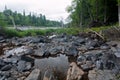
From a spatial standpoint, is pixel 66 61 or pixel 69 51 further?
pixel 69 51

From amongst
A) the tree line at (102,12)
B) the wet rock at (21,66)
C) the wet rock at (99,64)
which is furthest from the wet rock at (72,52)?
the tree line at (102,12)

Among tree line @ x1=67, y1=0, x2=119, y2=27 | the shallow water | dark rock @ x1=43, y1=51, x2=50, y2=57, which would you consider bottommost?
the shallow water

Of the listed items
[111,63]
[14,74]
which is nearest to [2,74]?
[14,74]

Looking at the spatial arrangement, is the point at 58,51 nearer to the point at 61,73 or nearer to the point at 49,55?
the point at 49,55

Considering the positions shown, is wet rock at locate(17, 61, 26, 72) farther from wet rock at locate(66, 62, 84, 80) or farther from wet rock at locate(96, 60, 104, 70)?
wet rock at locate(96, 60, 104, 70)

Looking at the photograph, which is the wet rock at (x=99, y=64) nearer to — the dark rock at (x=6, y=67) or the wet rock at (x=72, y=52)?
the wet rock at (x=72, y=52)

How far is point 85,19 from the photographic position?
178 feet

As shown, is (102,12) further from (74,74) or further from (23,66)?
(74,74)

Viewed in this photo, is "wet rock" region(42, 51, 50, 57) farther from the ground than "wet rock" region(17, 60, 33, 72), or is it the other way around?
"wet rock" region(42, 51, 50, 57)

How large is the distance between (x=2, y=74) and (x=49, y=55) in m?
7.22

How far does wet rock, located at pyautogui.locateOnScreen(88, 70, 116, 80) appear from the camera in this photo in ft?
37.3

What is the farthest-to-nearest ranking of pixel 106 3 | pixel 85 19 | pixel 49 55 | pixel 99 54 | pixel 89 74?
pixel 85 19
pixel 106 3
pixel 49 55
pixel 99 54
pixel 89 74

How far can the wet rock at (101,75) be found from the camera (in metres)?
11.4

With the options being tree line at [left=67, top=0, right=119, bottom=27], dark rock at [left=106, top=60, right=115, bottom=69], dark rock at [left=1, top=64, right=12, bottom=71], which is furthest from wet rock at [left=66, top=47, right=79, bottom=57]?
tree line at [left=67, top=0, right=119, bottom=27]
